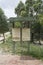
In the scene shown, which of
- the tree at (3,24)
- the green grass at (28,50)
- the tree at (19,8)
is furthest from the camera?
the tree at (3,24)

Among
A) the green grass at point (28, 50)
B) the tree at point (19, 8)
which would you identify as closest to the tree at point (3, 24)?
the tree at point (19, 8)

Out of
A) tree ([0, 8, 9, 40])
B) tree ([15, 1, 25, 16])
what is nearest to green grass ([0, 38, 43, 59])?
tree ([15, 1, 25, 16])

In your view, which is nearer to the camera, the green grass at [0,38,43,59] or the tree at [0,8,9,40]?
the green grass at [0,38,43,59]

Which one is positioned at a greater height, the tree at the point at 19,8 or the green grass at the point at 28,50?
the tree at the point at 19,8

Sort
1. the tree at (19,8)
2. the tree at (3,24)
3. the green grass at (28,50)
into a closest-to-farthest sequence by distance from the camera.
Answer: the green grass at (28,50), the tree at (19,8), the tree at (3,24)

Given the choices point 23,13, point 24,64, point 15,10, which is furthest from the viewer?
point 15,10

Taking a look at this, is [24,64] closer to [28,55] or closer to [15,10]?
[28,55]

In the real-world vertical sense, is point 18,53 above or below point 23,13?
below

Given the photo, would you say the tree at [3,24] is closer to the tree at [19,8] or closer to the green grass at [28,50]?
the tree at [19,8]

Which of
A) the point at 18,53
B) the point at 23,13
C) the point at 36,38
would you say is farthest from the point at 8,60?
the point at 23,13

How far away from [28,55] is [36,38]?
145 inches

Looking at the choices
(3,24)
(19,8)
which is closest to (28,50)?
(19,8)

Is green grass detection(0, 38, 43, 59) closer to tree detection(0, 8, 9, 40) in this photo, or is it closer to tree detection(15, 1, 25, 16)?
tree detection(15, 1, 25, 16)

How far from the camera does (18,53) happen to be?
1266 centimetres
